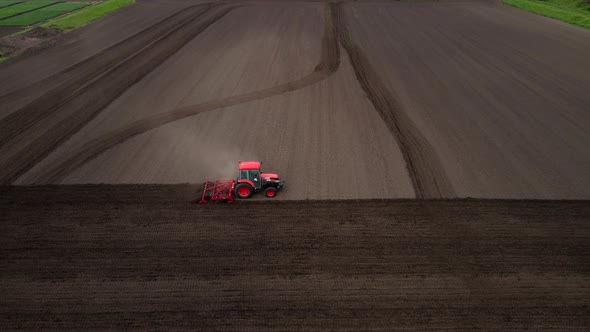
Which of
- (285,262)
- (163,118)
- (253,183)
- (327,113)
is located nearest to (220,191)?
(253,183)

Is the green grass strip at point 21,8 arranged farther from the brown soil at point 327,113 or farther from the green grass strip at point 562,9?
the green grass strip at point 562,9

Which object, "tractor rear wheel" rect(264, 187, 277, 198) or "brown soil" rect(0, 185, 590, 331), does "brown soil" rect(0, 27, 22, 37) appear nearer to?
"brown soil" rect(0, 185, 590, 331)

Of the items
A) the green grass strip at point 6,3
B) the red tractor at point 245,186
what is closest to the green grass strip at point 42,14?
the green grass strip at point 6,3

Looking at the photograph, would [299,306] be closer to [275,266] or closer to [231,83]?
[275,266]

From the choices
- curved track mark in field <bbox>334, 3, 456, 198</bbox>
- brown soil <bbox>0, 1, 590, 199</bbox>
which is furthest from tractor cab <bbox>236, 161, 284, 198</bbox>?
curved track mark in field <bbox>334, 3, 456, 198</bbox>

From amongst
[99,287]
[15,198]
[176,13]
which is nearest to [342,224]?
[99,287]

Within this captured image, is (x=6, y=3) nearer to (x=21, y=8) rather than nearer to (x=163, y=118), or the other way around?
(x=21, y=8)
